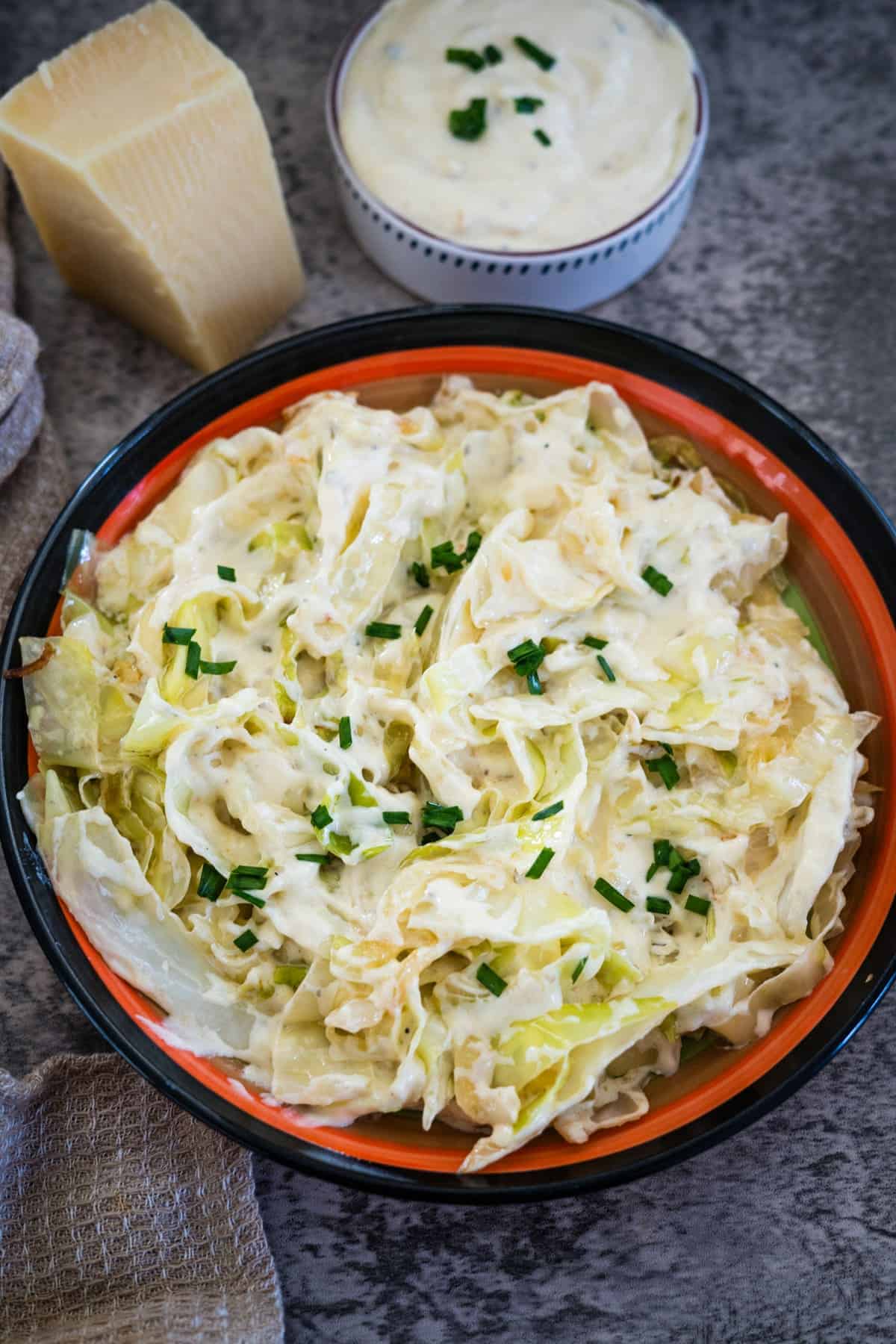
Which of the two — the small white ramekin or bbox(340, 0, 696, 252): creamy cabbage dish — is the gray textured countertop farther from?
bbox(340, 0, 696, 252): creamy cabbage dish

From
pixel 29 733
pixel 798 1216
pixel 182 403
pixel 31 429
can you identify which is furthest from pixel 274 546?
pixel 798 1216

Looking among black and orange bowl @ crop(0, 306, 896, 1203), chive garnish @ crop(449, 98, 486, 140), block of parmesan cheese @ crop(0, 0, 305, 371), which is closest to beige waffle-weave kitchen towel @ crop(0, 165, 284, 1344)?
black and orange bowl @ crop(0, 306, 896, 1203)

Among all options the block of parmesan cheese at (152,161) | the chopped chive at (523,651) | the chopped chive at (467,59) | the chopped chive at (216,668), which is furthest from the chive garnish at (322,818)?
the chopped chive at (467,59)

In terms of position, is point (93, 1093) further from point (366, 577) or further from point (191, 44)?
point (191, 44)

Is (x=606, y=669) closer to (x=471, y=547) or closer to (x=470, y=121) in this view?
(x=471, y=547)

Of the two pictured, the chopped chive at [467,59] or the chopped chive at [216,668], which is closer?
the chopped chive at [216,668]

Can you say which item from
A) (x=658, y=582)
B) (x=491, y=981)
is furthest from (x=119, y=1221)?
(x=658, y=582)

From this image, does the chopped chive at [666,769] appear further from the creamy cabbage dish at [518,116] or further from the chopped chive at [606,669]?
the creamy cabbage dish at [518,116]
